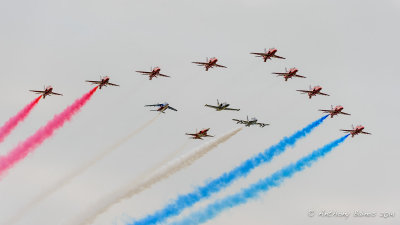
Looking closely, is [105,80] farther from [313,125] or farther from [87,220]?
[313,125]

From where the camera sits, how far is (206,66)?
164 m

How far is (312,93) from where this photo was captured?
16512 centimetres

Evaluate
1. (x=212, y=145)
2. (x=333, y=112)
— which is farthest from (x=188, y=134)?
(x=333, y=112)

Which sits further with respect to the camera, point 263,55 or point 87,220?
point 263,55

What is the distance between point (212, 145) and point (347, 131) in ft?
93.2

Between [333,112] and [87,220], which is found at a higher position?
[333,112]

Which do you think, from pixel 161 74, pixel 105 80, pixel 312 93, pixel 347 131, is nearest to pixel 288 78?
pixel 312 93

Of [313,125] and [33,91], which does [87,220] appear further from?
[313,125]

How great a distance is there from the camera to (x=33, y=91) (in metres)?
158

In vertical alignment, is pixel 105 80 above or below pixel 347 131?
→ above

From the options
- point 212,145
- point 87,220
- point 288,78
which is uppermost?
point 288,78

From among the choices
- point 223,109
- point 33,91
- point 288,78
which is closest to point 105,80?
point 33,91

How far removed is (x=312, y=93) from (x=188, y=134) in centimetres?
2763

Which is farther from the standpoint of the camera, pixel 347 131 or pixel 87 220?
pixel 347 131
